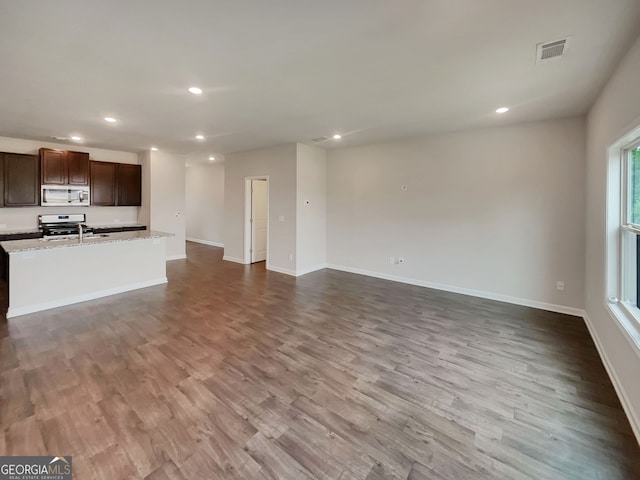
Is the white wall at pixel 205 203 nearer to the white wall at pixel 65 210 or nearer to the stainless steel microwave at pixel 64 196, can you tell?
the white wall at pixel 65 210

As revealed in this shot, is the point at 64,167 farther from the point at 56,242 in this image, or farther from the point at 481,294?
the point at 481,294

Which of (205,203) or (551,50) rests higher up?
(551,50)

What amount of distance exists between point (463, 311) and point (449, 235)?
143 cm

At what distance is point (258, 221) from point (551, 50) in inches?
241

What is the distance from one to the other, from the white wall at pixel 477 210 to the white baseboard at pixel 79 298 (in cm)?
393

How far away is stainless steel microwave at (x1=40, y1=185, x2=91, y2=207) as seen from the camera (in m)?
5.80

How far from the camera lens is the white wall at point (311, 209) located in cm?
599

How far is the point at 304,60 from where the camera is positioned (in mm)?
2502

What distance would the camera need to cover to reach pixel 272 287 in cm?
517

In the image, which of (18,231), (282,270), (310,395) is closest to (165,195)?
(18,231)

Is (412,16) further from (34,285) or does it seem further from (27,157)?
(27,157)

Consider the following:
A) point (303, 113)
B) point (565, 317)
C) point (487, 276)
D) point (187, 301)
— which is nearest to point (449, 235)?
point (487, 276)

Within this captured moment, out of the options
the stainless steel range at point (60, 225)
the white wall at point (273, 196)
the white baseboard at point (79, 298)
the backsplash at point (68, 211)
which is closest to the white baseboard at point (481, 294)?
the white wall at point (273, 196)

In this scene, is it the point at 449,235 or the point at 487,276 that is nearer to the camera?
the point at 487,276
